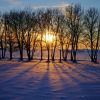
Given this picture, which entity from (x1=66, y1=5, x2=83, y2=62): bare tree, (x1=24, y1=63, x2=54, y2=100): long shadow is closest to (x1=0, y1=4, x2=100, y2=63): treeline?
(x1=66, y1=5, x2=83, y2=62): bare tree

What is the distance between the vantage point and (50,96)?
53.5 feet

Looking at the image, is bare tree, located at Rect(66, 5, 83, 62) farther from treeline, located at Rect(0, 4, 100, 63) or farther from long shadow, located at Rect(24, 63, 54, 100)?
long shadow, located at Rect(24, 63, 54, 100)

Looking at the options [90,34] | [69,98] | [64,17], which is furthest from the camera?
[64,17]

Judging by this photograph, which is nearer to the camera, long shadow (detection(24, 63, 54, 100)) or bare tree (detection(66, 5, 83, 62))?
long shadow (detection(24, 63, 54, 100))

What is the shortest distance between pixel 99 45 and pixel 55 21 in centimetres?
1228

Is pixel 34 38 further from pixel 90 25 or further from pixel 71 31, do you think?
pixel 90 25

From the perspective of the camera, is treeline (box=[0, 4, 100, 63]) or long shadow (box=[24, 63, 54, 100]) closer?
long shadow (box=[24, 63, 54, 100])

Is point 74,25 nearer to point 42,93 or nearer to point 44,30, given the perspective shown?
point 44,30

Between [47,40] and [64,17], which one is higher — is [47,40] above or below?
below

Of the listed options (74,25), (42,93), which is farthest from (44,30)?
(42,93)

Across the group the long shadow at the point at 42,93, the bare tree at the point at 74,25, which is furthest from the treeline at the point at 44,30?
the long shadow at the point at 42,93

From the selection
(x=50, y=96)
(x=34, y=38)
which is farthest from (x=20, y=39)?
(x=50, y=96)

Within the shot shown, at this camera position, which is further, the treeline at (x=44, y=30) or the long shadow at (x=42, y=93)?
the treeline at (x=44, y=30)

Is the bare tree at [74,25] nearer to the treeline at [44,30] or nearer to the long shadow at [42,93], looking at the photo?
the treeline at [44,30]
